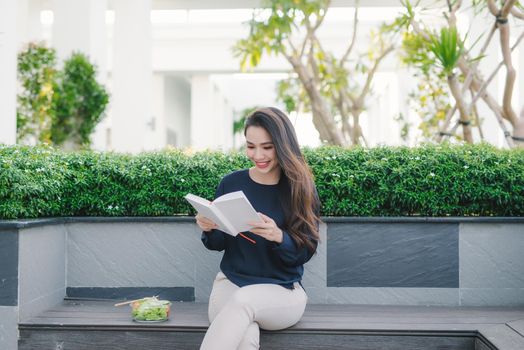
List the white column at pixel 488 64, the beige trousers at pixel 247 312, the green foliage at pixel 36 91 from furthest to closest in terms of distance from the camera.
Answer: the white column at pixel 488 64 < the green foliage at pixel 36 91 < the beige trousers at pixel 247 312

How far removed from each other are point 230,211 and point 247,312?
43 centimetres

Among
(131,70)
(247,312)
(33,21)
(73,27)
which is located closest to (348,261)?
(247,312)

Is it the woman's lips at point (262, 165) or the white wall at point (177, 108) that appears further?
the white wall at point (177, 108)

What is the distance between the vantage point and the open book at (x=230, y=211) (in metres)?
2.31

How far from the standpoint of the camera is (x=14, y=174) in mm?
2951

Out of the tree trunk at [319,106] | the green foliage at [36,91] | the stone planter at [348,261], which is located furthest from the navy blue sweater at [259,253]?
the green foliage at [36,91]

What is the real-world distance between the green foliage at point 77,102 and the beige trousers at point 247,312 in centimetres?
478

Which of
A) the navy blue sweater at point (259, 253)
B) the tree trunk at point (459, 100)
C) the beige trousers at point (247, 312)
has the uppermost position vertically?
the tree trunk at point (459, 100)

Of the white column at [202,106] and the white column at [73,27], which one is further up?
the white column at [73,27]

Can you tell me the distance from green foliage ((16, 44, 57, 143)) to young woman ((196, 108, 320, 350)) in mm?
4811

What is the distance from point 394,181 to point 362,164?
0.19 m

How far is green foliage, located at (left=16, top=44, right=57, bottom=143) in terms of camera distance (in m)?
7.08

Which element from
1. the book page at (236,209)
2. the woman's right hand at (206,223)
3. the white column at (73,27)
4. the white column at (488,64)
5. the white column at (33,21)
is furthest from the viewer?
the white column at (33,21)

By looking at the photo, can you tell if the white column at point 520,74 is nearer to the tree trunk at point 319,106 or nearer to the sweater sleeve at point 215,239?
the tree trunk at point 319,106
